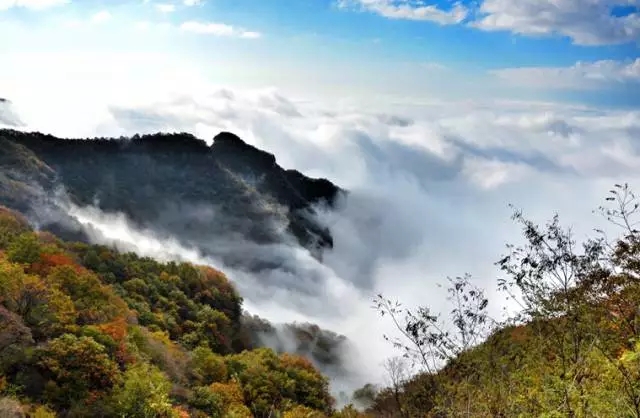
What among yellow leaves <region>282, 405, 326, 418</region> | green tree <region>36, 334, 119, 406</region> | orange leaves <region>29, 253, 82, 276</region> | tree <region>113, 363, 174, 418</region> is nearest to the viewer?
tree <region>113, 363, 174, 418</region>

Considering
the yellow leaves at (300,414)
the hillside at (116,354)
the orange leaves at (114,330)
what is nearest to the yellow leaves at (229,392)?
the hillside at (116,354)

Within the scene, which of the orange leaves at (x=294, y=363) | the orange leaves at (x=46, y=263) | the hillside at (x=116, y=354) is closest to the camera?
the hillside at (x=116, y=354)

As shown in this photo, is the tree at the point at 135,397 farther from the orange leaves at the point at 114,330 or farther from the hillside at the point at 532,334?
the hillside at the point at 532,334

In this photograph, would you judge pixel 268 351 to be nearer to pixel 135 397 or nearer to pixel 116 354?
pixel 116 354

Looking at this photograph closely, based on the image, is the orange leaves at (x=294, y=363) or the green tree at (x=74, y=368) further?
the orange leaves at (x=294, y=363)

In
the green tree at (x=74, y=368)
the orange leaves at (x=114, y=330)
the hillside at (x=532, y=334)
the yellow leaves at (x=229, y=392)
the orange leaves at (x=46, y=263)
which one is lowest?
the hillside at (x=532, y=334)

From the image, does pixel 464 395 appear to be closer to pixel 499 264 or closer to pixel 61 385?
pixel 499 264

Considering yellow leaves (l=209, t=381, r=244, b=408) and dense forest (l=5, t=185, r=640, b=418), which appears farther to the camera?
yellow leaves (l=209, t=381, r=244, b=408)

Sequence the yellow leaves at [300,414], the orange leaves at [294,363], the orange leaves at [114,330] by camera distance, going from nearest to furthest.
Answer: the yellow leaves at [300,414] < the orange leaves at [114,330] < the orange leaves at [294,363]

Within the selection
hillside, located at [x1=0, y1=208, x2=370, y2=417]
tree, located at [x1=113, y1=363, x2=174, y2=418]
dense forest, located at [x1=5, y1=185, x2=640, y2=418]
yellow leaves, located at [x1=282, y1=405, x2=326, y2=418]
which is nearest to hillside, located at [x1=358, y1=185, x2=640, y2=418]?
dense forest, located at [x1=5, y1=185, x2=640, y2=418]

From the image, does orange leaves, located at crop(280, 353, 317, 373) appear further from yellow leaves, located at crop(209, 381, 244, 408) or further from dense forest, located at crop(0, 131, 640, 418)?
yellow leaves, located at crop(209, 381, 244, 408)

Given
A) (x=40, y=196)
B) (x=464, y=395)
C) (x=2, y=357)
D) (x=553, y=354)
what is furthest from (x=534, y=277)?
(x=40, y=196)

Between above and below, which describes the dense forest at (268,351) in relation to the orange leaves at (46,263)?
below

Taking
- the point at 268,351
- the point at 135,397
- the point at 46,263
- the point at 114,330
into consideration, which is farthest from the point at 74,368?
→ the point at 268,351
